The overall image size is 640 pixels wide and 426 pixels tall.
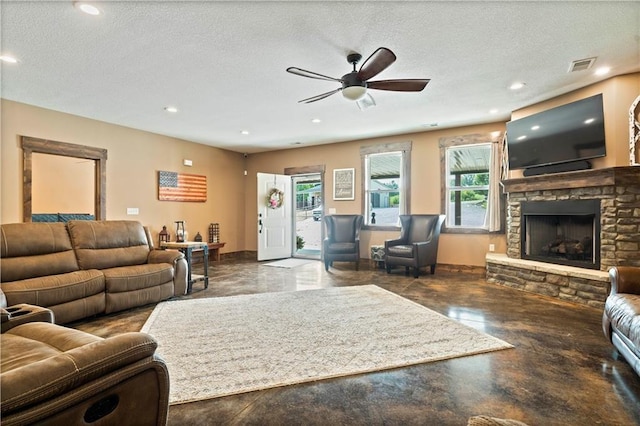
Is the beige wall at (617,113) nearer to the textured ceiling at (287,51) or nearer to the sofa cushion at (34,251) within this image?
the textured ceiling at (287,51)

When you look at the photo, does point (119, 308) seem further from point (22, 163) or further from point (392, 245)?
point (392, 245)

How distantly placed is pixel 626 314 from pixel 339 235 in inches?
184

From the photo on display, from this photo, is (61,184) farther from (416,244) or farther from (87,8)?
(416,244)

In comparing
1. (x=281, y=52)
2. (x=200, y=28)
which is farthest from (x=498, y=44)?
(x=200, y=28)

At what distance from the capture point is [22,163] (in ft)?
14.4

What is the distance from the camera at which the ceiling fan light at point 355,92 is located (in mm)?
3046

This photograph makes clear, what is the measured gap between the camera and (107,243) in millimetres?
3848

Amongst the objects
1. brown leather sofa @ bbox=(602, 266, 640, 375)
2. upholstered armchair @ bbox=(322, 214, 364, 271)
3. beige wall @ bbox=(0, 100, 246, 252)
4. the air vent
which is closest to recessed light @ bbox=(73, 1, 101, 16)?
beige wall @ bbox=(0, 100, 246, 252)

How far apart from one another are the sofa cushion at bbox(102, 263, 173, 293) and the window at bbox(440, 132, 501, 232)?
186 inches

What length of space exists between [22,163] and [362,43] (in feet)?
15.8

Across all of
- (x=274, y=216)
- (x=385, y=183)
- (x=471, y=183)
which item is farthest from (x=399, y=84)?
(x=274, y=216)

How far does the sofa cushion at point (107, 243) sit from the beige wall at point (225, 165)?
1.52m

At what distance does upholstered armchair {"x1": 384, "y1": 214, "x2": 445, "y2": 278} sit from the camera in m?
5.36

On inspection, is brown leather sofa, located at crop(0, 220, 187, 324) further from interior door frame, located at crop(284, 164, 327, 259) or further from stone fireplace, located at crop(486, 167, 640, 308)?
stone fireplace, located at crop(486, 167, 640, 308)
